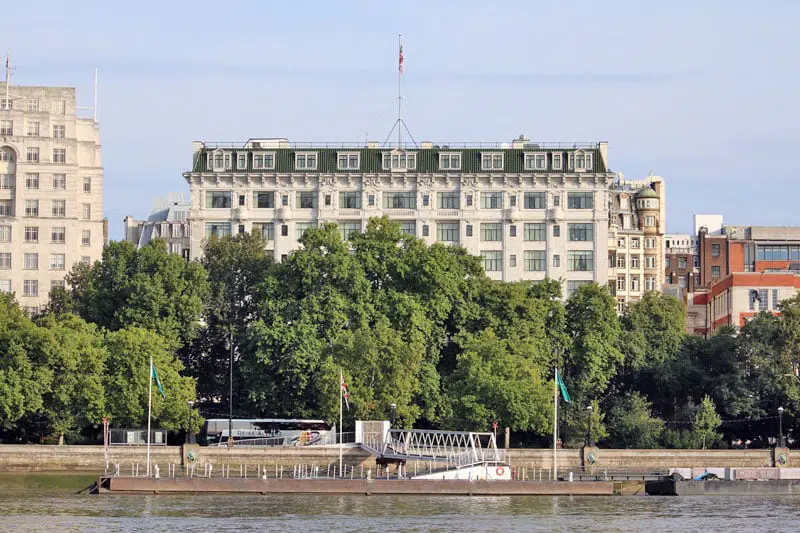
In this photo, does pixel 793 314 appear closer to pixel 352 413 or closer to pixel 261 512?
pixel 352 413

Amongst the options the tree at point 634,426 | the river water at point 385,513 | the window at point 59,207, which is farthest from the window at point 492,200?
the river water at point 385,513

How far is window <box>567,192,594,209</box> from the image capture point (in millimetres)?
193750

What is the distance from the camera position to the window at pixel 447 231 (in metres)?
194

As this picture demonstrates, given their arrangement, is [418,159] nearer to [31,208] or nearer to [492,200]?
[492,200]

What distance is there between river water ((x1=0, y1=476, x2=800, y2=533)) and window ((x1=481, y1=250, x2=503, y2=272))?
64.5m

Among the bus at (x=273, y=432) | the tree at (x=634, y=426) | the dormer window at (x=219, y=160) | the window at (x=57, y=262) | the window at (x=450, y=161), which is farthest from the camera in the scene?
the window at (x=57, y=262)

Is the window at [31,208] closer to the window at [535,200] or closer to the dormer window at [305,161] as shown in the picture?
the dormer window at [305,161]

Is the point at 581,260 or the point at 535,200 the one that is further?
the point at 535,200

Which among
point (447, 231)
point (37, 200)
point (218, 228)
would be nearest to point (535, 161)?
point (447, 231)

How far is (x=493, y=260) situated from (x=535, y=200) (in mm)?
7348

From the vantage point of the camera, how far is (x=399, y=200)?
193875mm

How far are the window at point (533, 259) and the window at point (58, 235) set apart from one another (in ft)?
152

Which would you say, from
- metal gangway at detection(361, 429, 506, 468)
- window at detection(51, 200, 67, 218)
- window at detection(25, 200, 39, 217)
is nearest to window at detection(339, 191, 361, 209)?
window at detection(51, 200, 67, 218)

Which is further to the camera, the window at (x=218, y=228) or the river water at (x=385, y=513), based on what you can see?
the window at (x=218, y=228)
